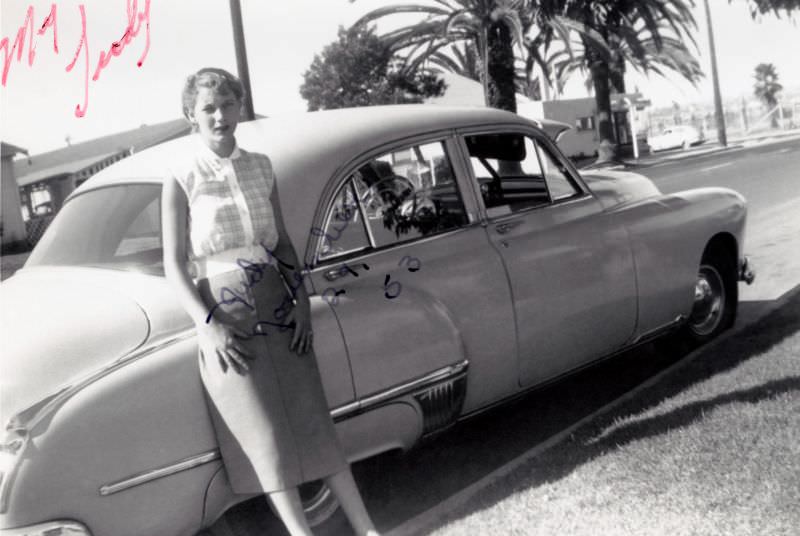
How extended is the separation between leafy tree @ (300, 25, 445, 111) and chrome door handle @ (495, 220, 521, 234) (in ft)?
84.5

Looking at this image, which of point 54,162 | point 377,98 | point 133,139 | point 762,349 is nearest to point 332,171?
point 762,349

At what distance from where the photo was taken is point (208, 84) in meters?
3.00

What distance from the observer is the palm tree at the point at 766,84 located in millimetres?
73438

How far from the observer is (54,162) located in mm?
39656

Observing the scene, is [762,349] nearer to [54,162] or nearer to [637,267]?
[637,267]

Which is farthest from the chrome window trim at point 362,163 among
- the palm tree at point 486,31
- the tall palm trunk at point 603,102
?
the tall palm trunk at point 603,102

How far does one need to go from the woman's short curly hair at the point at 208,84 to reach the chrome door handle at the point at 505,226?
1.50m

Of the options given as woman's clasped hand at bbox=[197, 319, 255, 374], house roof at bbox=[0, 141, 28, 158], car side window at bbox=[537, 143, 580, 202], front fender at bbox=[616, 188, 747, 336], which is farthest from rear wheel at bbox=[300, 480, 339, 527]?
house roof at bbox=[0, 141, 28, 158]

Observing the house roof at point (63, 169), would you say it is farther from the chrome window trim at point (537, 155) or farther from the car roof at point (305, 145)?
the car roof at point (305, 145)

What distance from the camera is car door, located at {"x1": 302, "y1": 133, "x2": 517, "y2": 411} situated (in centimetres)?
339

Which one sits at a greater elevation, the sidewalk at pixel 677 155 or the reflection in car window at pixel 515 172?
the reflection in car window at pixel 515 172

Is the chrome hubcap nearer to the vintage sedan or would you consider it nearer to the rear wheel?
the vintage sedan

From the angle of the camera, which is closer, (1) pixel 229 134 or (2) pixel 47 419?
(2) pixel 47 419

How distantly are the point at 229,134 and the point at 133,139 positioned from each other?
117 feet
